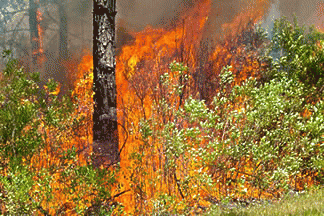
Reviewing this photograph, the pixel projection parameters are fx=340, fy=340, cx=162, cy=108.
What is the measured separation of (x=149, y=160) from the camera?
7188 millimetres

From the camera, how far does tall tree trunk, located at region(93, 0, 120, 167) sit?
6980mm

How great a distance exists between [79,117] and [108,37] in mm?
1753

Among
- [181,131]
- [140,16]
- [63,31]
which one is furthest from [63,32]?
[181,131]

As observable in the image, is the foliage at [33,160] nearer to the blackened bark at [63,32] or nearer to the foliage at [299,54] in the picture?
the foliage at [299,54]

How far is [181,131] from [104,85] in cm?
220

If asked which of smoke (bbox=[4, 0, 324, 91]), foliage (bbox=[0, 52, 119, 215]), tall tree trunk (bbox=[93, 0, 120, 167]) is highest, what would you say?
smoke (bbox=[4, 0, 324, 91])

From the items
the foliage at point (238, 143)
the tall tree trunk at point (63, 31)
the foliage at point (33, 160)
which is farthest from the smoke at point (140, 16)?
the foliage at point (33, 160)

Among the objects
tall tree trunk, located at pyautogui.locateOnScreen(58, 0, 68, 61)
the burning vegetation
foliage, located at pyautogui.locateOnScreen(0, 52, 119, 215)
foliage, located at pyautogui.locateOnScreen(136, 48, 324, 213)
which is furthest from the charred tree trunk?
foliage, located at pyautogui.locateOnScreen(136, 48, 324, 213)

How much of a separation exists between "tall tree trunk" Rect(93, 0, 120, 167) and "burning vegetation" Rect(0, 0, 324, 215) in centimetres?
36

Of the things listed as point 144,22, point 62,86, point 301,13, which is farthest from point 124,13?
point 301,13

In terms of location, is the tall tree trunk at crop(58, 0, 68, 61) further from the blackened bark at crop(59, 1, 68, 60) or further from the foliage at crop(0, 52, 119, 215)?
the foliage at crop(0, 52, 119, 215)

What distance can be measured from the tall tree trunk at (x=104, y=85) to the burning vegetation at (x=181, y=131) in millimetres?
361

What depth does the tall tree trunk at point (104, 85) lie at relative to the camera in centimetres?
698

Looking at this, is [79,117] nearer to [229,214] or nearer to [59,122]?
[59,122]
